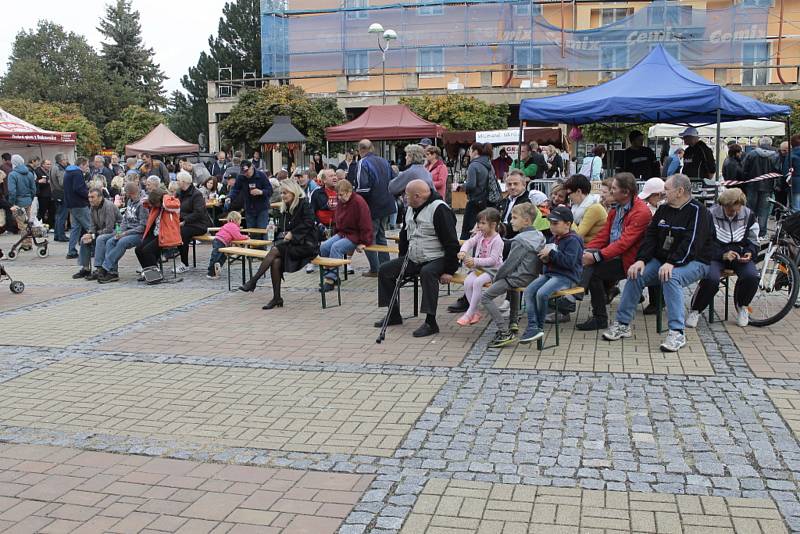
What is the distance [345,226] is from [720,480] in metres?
6.62

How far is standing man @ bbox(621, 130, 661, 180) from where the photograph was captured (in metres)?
12.9

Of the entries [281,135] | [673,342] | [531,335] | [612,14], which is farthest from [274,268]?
[612,14]

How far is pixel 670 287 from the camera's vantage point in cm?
Result: 712

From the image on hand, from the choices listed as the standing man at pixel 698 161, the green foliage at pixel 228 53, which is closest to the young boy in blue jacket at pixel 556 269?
the standing man at pixel 698 161

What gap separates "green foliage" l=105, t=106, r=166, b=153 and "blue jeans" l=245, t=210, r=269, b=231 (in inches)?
1615

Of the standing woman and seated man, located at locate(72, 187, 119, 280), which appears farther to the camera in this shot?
seated man, located at locate(72, 187, 119, 280)

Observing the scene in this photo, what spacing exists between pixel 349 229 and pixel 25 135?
49.7 ft

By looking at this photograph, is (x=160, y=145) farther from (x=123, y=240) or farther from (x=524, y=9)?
(x=524, y=9)

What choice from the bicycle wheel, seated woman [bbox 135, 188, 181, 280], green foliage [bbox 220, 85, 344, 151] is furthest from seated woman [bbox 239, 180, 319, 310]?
green foliage [bbox 220, 85, 344, 151]

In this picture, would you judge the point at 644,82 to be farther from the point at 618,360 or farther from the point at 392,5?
the point at 392,5

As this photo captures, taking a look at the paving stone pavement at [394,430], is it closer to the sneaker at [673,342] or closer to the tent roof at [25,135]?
the sneaker at [673,342]

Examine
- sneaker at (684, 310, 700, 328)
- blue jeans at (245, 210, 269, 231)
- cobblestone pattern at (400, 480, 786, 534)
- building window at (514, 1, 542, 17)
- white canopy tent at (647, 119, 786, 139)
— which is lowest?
cobblestone pattern at (400, 480, 786, 534)

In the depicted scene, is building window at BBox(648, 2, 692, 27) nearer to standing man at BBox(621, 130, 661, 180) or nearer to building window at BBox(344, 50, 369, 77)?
building window at BBox(344, 50, 369, 77)

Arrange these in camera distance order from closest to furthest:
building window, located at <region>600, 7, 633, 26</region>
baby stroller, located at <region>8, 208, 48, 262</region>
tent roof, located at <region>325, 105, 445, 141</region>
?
baby stroller, located at <region>8, 208, 48, 262</region>
tent roof, located at <region>325, 105, 445, 141</region>
building window, located at <region>600, 7, 633, 26</region>
